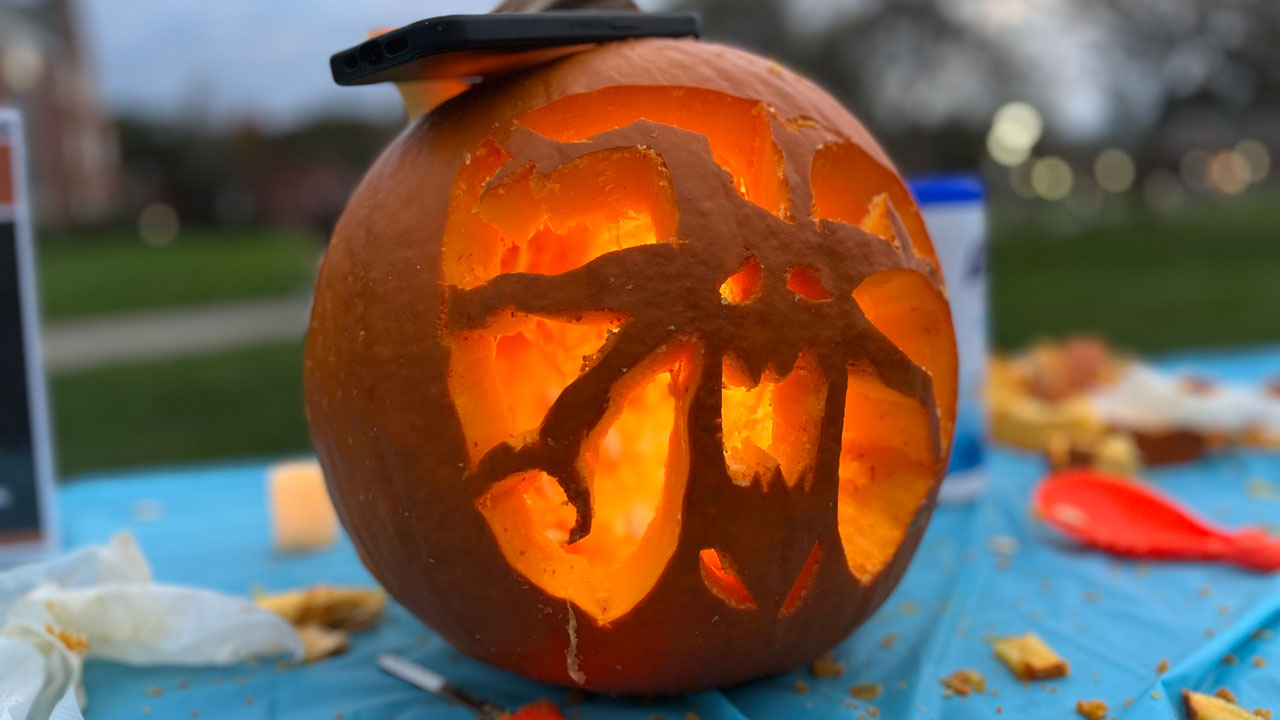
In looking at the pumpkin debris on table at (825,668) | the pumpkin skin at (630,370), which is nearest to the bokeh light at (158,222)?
the pumpkin skin at (630,370)

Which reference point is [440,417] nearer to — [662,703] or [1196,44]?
[662,703]

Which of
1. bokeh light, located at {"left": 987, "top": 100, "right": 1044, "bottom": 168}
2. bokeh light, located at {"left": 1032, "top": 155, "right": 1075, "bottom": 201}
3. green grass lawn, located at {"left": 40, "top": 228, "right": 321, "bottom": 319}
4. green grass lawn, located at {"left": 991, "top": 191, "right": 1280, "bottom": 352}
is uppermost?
green grass lawn, located at {"left": 40, "top": 228, "right": 321, "bottom": 319}

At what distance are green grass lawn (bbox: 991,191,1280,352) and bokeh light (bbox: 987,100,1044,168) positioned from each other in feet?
4.43

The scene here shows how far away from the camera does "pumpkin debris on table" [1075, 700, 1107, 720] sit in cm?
118

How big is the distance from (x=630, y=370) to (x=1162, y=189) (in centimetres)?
2116

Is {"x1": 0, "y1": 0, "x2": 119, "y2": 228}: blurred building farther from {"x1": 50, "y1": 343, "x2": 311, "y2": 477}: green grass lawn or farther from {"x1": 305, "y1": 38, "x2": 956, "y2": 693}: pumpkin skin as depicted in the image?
{"x1": 305, "y1": 38, "x2": 956, "y2": 693}: pumpkin skin

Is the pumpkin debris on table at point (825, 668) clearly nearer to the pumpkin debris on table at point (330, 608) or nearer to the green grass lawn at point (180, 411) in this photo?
the pumpkin debris on table at point (330, 608)

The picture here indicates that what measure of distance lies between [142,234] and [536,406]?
22.5 meters

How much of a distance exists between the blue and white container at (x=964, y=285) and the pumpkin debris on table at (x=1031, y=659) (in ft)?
2.62

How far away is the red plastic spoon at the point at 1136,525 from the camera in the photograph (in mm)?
1686

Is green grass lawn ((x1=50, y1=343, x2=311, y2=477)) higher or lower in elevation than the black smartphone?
lower

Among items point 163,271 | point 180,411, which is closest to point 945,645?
point 180,411

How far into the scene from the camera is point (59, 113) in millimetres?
17062

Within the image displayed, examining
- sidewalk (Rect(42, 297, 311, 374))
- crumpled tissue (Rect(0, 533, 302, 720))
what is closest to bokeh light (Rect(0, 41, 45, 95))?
sidewalk (Rect(42, 297, 311, 374))
